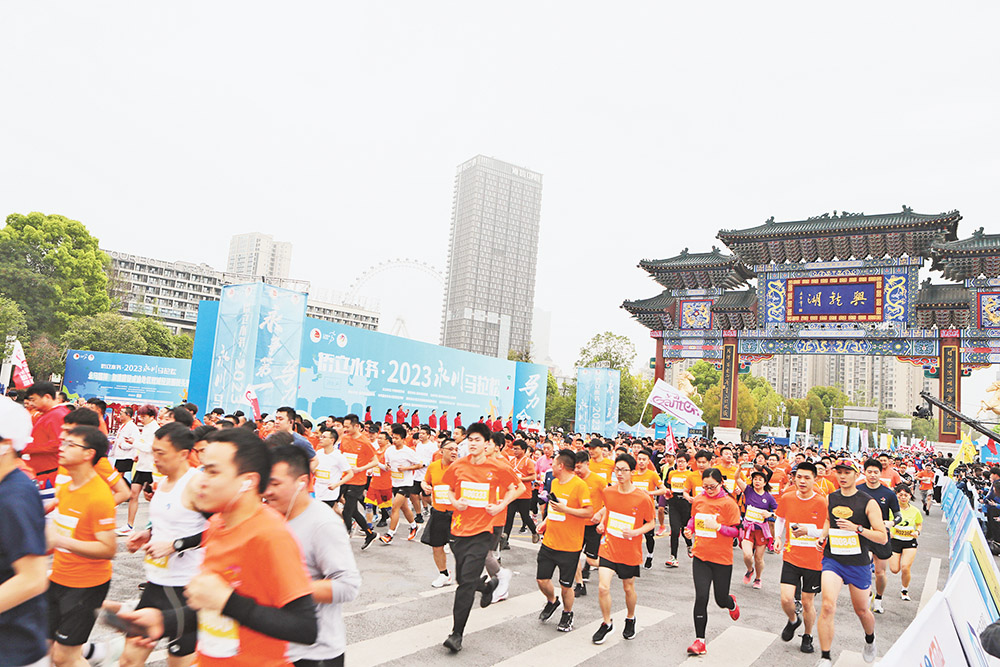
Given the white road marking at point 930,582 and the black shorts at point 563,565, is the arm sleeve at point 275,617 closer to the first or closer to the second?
the black shorts at point 563,565

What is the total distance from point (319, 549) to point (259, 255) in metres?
187

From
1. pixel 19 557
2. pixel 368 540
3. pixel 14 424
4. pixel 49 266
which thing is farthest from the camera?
pixel 49 266

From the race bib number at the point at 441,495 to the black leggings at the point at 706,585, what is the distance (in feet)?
10.2

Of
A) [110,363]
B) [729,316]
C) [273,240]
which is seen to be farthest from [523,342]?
[110,363]

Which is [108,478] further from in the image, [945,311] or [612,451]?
[945,311]

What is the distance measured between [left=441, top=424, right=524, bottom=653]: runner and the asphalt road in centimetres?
40

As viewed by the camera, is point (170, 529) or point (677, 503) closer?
point (170, 529)

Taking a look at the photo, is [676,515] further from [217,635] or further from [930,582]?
[217,635]

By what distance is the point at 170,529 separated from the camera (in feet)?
13.7

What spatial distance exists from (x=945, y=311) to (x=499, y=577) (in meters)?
32.1

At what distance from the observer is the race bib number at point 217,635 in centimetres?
232

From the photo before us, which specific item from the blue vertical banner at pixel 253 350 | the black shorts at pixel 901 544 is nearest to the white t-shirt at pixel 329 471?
the blue vertical banner at pixel 253 350

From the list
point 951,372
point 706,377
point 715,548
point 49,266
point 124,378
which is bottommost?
point 715,548

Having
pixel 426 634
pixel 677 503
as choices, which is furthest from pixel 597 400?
pixel 426 634
